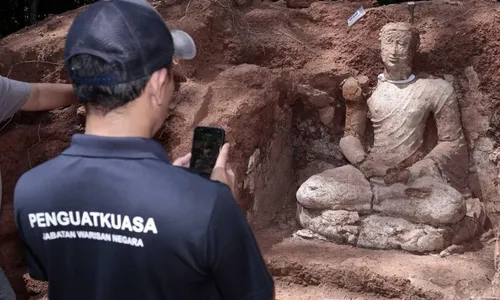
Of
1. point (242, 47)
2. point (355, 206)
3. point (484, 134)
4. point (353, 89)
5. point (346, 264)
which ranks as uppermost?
point (242, 47)

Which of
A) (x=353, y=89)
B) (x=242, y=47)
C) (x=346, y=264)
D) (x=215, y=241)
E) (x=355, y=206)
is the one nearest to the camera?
(x=215, y=241)

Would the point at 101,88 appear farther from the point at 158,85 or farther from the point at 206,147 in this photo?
the point at 206,147

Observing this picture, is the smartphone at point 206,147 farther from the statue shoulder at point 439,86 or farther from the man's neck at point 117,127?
the statue shoulder at point 439,86

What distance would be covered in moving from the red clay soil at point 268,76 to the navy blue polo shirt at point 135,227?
2269mm

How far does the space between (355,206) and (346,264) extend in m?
0.42

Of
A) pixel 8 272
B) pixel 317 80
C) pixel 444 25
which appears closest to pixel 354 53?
pixel 317 80

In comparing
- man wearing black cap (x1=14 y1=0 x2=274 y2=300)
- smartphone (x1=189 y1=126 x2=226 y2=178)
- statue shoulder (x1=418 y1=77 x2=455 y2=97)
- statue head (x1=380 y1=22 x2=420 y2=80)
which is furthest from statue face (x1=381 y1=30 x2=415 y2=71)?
man wearing black cap (x1=14 y1=0 x2=274 y2=300)

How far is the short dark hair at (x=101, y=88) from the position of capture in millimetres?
1394

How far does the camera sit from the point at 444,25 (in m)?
4.46

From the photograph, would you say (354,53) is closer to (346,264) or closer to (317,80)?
(317,80)

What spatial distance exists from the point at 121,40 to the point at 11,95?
4.23 ft

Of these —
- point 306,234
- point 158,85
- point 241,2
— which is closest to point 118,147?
point 158,85

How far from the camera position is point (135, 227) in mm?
1346

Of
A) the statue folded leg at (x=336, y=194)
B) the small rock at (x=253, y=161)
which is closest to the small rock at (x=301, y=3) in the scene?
the small rock at (x=253, y=161)
